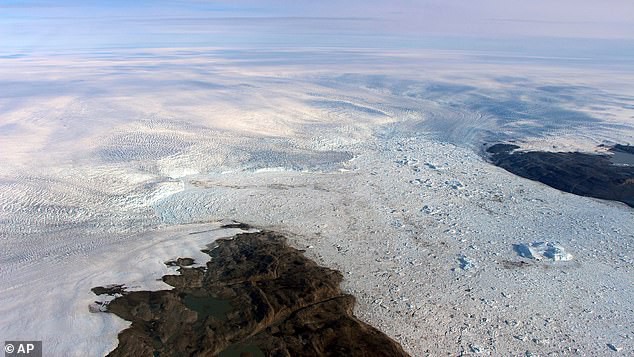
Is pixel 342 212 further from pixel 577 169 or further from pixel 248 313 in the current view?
pixel 577 169

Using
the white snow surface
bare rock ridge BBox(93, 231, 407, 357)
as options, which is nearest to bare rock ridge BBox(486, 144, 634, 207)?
the white snow surface

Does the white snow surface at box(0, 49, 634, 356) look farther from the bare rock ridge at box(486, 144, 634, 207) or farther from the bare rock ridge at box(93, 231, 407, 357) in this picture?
the bare rock ridge at box(486, 144, 634, 207)

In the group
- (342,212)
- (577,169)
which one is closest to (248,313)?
(342,212)

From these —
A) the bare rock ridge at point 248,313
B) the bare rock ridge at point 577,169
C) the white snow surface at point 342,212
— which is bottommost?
the bare rock ridge at point 248,313

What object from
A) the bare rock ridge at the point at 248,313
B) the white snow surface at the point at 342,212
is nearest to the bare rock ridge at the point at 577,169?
the white snow surface at the point at 342,212

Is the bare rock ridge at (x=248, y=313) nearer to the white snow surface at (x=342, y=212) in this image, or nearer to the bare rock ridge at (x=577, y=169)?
the white snow surface at (x=342, y=212)
